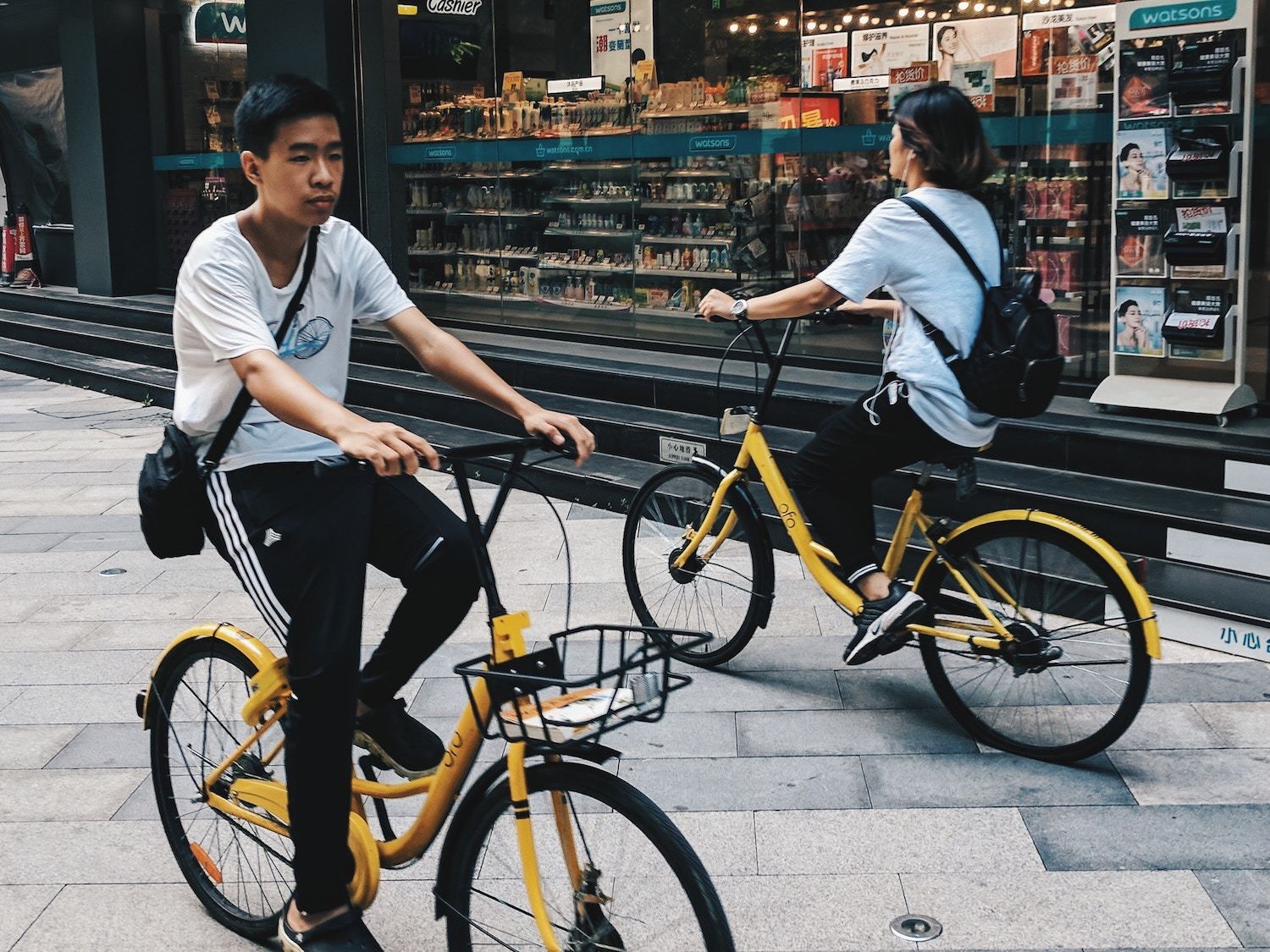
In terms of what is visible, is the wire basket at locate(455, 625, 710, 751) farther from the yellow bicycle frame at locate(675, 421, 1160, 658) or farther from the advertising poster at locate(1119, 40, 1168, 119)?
the advertising poster at locate(1119, 40, 1168, 119)

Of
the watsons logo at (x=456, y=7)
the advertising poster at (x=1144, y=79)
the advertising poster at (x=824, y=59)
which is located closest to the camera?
the advertising poster at (x=1144, y=79)

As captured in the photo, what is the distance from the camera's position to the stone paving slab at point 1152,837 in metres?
3.46

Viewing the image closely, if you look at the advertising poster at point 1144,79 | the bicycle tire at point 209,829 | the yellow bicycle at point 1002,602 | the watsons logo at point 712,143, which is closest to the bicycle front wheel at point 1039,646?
the yellow bicycle at point 1002,602

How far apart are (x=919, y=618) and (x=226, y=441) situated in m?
2.15

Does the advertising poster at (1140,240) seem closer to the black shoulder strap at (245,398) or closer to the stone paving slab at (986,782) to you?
the stone paving slab at (986,782)

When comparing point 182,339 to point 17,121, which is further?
point 17,121

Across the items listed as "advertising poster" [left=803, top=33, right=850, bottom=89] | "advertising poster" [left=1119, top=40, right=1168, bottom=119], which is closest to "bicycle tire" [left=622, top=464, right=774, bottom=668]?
"advertising poster" [left=1119, top=40, right=1168, bottom=119]

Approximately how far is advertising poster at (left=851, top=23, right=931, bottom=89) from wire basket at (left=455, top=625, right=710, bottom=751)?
Answer: 240 inches

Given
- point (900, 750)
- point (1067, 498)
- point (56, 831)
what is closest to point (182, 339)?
point (56, 831)

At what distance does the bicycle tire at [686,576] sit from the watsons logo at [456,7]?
6.51 meters

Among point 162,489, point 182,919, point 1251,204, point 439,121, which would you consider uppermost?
point 439,121

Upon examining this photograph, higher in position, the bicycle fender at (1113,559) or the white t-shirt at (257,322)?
the white t-shirt at (257,322)

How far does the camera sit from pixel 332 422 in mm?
2453

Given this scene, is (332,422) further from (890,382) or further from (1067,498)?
(1067,498)
